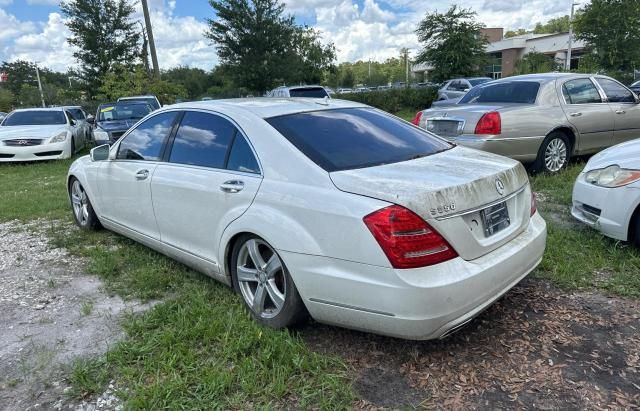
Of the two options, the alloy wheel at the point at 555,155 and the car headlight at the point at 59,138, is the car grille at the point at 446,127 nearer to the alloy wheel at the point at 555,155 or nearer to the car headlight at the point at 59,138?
the alloy wheel at the point at 555,155

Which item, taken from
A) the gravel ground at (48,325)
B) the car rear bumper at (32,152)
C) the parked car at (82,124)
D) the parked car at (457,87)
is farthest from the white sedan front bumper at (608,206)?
the parked car at (457,87)

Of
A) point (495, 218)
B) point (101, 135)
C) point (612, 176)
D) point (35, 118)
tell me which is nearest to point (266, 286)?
point (495, 218)

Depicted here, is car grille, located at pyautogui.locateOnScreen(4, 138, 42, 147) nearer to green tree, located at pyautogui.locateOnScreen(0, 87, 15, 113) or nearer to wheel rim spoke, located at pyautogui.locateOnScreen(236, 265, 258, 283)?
wheel rim spoke, located at pyautogui.locateOnScreen(236, 265, 258, 283)

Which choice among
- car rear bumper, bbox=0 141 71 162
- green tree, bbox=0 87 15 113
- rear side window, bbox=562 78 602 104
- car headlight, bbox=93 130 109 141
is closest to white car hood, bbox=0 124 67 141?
car rear bumper, bbox=0 141 71 162

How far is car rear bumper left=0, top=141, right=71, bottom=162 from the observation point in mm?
11703

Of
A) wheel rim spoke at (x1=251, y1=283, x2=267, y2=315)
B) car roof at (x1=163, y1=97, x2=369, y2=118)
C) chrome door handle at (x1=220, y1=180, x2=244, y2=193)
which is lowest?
wheel rim spoke at (x1=251, y1=283, x2=267, y2=315)

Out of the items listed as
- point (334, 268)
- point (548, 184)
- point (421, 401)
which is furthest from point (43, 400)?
point (548, 184)

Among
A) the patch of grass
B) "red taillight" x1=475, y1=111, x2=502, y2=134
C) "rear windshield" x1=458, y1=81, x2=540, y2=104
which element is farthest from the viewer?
"rear windshield" x1=458, y1=81, x2=540, y2=104

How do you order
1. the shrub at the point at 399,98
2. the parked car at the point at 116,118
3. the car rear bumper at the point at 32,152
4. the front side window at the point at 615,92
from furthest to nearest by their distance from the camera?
the shrub at the point at 399,98 < the parked car at the point at 116,118 < the car rear bumper at the point at 32,152 < the front side window at the point at 615,92

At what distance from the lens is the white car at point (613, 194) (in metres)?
3.96

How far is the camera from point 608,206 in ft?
13.5

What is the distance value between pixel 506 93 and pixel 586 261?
13.3 feet

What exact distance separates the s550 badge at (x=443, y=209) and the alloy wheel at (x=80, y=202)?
4288 mm

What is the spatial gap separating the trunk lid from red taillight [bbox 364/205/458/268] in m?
0.05
